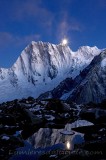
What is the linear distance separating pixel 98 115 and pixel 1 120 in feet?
Result: 21.5

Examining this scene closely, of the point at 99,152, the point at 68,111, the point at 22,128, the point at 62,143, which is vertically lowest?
the point at 99,152

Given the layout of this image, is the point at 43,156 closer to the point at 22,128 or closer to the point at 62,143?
the point at 62,143

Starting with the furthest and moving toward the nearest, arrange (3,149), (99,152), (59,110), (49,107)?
1. (49,107)
2. (59,110)
3. (3,149)
4. (99,152)

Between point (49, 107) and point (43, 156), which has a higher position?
point (49, 107)

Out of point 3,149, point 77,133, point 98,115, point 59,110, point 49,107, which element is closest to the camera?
point 3,149

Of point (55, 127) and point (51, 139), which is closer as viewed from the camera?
point (51, 139)

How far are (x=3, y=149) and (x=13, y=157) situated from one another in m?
1.32

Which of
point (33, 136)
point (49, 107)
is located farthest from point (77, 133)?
Result: point (49, 107)

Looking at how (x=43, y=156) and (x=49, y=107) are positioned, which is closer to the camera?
(x=43, y=156)

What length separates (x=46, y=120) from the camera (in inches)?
898

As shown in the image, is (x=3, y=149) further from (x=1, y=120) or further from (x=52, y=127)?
(x=1, y=120)

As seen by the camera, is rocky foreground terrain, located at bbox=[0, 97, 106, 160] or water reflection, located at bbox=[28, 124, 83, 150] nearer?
rocky foreground terrain, located at bbox=[0, 97, 106, 160]

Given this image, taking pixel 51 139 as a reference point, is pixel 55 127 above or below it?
above

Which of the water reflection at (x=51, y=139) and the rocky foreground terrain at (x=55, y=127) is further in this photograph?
the water reflection at (x=51, y=139)
